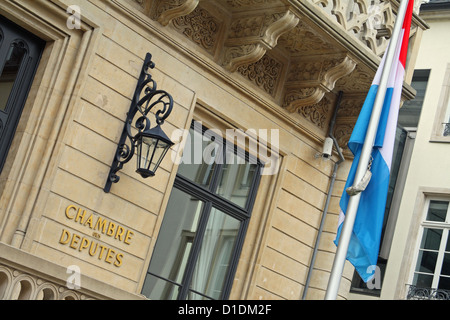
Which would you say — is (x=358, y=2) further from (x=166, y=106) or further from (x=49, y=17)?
(x=49, y=17)

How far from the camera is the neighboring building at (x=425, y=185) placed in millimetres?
18172

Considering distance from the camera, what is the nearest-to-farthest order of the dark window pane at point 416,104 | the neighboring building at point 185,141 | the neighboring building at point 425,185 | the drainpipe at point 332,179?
the neighboring building at point 185,141
the drainpipe at point 332,179
the neighboring building at point 425,185
the dark window pane at point 416,104

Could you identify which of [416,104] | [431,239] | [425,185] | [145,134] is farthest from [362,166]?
[416,104]

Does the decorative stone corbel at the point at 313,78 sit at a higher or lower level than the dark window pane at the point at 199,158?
higher

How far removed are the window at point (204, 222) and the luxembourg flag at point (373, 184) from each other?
8.11ft

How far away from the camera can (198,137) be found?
9680 millimetres

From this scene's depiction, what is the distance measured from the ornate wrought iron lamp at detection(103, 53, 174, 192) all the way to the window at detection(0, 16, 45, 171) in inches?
41.9

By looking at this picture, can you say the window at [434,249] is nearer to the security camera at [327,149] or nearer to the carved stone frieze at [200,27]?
the security camera at [327,149]

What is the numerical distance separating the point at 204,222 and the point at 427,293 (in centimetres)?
930

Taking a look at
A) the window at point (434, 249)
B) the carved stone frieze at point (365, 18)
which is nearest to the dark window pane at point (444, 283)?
the window at point (434, 249)

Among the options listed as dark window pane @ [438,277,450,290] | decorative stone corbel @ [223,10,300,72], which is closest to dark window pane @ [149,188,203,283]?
decorative stone corbel @ [223,10,300,72]

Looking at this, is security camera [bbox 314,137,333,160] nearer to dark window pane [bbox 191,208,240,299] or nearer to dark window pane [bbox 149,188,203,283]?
dark window pane [bbox 191,208,240,299]

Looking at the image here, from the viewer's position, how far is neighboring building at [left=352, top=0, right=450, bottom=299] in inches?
715
